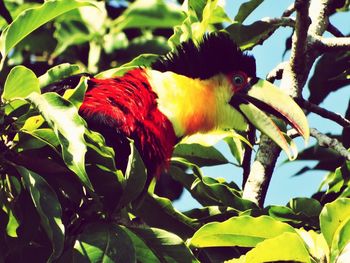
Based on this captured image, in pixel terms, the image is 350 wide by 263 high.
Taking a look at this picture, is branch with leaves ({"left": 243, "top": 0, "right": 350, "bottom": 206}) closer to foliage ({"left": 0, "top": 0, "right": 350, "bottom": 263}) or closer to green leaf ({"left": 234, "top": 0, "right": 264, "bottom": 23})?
foliage ({"left": 0, "top": 0, "right": 350, "bottom": 263})

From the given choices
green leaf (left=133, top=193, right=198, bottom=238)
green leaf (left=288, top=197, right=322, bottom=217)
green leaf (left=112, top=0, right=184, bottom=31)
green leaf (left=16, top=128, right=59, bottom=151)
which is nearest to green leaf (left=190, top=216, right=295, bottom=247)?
green leaf (left=133, top=193, right=198, bottom=238)

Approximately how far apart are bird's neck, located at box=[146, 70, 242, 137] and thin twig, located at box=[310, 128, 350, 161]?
25.7 inches

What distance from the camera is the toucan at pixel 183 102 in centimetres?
338

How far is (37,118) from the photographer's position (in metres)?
2.61

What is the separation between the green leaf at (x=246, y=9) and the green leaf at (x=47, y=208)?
1.57 meters

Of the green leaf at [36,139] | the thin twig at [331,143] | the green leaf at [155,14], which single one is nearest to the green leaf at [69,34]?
the green leaf at [155,14]

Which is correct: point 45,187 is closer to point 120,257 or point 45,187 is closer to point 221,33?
point 120,257

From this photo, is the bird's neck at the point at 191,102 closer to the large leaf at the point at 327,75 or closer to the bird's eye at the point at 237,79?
the bird's eye at the point at 237,79

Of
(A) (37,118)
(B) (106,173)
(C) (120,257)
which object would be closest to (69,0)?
(A) (37,118)

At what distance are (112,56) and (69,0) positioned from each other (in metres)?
2.12

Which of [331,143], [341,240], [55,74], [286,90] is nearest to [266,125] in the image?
[286,90]

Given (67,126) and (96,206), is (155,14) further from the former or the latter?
(67,126)

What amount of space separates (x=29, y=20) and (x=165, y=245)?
0.86m

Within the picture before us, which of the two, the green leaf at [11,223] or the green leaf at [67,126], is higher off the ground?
the green leaf at [67,126]
